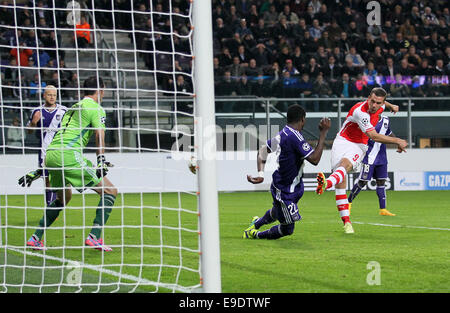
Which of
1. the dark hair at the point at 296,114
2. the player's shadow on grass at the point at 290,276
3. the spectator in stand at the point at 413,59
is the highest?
the spectator in stand at the point at 413,59

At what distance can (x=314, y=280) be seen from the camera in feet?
20.8

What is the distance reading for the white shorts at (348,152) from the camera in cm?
1040

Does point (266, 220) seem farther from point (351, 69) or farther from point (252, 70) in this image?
point (351, 69)

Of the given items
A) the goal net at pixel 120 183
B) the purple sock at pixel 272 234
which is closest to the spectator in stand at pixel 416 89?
the goal net at pixel 120 183

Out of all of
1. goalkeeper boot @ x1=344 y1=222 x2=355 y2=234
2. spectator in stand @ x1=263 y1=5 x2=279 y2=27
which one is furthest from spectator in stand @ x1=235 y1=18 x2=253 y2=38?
goalkeeper boot @ x1=344 y1=222 x2=355 y2=234

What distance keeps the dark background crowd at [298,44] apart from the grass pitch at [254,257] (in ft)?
25.4

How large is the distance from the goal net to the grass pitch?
0.03m

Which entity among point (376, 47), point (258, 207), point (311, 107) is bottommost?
point (258, 207)

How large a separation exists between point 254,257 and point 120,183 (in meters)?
11.0

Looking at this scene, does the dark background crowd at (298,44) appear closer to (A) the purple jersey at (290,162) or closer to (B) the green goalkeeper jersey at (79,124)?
(A) the purple jersey at (290,162)

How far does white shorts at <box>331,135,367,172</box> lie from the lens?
10398 millimetres

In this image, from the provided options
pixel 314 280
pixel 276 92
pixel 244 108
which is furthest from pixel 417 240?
pixel 276 92
